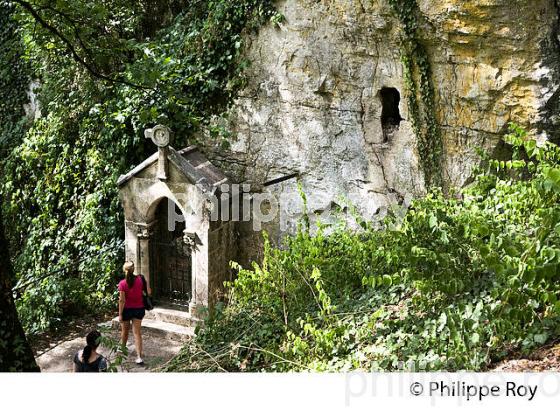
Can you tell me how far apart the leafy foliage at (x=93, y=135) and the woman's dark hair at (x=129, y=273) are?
2.31 m

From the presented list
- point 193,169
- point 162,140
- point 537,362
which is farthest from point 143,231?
point 537,362

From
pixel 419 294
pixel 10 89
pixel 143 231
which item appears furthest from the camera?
pixel 10 89

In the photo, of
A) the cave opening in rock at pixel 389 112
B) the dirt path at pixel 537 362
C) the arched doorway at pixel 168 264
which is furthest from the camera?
the arched doorway at pixel 168 264

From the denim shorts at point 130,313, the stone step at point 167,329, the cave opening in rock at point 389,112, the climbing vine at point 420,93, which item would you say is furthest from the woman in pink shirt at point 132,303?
the climbing vine at point 420,93

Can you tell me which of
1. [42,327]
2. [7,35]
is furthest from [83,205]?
[7,35]

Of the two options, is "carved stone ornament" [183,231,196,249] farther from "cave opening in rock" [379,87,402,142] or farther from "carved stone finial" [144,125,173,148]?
"cave opening in rock" [379,87,402,142]

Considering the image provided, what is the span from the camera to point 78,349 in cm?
942

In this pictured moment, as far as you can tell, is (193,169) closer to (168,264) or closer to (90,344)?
(168,264)

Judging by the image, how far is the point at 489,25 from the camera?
8.70m

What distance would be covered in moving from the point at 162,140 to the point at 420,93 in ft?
11.2

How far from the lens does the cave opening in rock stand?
9828mm

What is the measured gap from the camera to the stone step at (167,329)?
9.44m

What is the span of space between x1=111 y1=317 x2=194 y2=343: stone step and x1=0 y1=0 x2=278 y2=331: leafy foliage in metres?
1.31

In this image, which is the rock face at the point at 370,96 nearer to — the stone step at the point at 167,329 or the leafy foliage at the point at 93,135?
the leafy foliage at the point at 93,135
